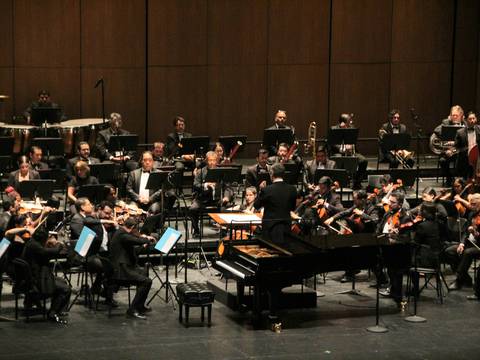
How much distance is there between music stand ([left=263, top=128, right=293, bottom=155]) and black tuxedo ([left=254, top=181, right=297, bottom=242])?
356 cm

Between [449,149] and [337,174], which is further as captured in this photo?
[449,149]

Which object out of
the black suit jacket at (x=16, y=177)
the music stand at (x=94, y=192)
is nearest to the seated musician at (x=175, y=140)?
the black suit jacket at (x=16, y=177)

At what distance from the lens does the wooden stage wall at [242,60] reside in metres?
17.7

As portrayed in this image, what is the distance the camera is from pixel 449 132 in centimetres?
1587

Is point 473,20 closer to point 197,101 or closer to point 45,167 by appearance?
point 197,101

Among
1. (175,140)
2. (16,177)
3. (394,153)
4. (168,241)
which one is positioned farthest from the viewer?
(394,153)

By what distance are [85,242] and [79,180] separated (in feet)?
9.38

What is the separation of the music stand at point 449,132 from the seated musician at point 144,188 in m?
4.65

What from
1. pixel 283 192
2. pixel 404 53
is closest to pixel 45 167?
pixel 283 192

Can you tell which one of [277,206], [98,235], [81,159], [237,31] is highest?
[237,31]

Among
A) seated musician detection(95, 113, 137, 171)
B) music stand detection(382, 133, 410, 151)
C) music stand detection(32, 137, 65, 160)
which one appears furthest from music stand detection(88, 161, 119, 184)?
music stand detection(382, 133, 410, 151)

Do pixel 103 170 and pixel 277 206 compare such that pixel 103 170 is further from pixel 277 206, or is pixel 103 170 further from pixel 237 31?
pixel 237 31

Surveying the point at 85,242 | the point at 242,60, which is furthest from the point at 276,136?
the point at 85,242

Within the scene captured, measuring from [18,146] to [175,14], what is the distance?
4202 mm
